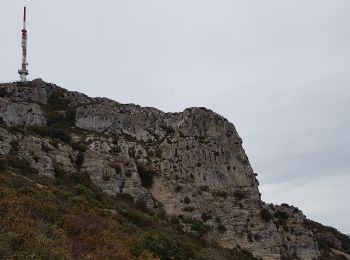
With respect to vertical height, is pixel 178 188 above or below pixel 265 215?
above

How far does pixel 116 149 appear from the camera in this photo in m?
51.6

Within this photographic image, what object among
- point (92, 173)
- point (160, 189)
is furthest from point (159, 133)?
point (92, 173)

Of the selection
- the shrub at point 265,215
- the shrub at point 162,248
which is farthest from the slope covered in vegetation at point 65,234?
the shrub at point 265,215

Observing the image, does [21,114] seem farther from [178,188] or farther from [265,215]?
[265,215]

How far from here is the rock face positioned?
137ft

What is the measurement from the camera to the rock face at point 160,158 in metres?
41.6

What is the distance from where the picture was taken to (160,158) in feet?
169

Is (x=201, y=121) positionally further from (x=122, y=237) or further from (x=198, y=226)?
(x=122, y=237)

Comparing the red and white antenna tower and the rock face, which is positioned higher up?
the red and white antenna tower

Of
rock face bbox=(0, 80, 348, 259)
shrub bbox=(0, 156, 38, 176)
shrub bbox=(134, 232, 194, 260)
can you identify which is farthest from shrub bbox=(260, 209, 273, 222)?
shrub bbox=(134, 232, 194, 260)

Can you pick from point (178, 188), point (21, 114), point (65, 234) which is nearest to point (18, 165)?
point (65, 234)

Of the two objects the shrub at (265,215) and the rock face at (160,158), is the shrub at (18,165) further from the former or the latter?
the shrub at (265,215)

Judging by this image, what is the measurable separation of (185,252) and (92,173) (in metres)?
23.2

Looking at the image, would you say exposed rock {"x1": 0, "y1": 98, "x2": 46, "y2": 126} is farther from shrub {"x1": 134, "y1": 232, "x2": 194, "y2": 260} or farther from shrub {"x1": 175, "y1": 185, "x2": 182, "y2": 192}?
shrub {"x1": 134, "y1": 232, "x2": 194, "y2": 260}
